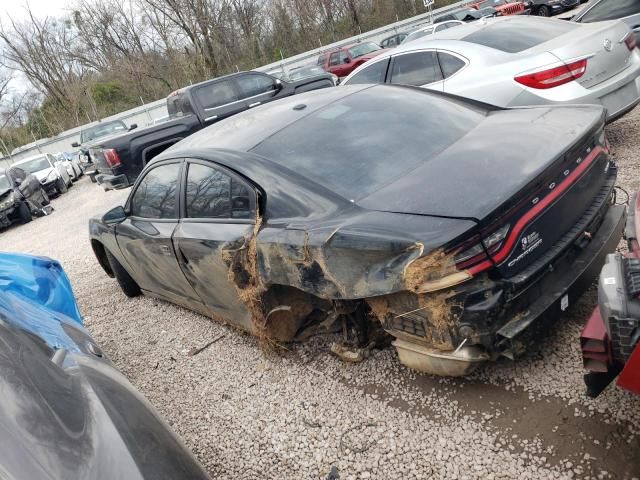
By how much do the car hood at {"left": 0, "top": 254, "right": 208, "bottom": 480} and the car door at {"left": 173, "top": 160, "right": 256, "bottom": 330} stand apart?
97 centimetres

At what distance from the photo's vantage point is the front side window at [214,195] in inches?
119

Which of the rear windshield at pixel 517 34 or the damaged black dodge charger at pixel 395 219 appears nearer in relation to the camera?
the damaged black dodge charger at pixel 395 219

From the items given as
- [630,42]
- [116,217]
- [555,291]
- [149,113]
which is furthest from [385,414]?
[149,113]

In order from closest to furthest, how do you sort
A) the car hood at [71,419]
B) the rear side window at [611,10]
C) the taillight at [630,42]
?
the car hood at [71,419]
the taillight at [630,42]
the rear side window at [611,10]

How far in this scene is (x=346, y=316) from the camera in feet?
9.72

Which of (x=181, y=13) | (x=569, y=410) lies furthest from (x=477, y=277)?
(x=181, y=13)

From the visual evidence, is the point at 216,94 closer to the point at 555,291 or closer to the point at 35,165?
the point at 555,291

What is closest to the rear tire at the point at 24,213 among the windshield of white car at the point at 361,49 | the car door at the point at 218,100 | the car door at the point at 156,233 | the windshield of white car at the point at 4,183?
the windshield of white car at the point at 4,183

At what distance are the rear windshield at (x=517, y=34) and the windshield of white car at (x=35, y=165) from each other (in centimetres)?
1500

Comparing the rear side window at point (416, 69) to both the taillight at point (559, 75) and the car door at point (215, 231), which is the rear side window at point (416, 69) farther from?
the car door at point (215, 231)

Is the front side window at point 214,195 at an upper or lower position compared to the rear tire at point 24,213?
upper

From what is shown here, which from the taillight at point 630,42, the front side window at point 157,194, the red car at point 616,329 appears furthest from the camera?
the taillight at point 630,42

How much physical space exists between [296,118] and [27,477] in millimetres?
2572

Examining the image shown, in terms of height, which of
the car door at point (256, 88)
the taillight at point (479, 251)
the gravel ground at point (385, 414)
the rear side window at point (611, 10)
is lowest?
the gravel ground at point (385, 414)
